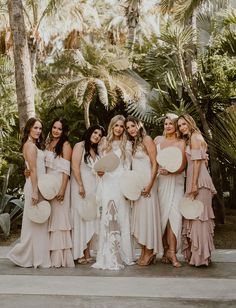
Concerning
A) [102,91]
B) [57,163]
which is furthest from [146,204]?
[102,91]

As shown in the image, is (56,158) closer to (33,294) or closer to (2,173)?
(33,294)

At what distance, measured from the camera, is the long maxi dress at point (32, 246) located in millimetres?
6555

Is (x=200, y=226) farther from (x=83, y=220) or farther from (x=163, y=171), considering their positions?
(x=83, y=220)

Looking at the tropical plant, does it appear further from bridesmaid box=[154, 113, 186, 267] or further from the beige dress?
bridesmaid box=[154, 113, 186, 267]

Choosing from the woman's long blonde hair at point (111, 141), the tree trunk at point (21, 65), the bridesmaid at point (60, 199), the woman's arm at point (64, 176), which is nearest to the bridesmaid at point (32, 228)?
the bridesmaid at point (60, 199)

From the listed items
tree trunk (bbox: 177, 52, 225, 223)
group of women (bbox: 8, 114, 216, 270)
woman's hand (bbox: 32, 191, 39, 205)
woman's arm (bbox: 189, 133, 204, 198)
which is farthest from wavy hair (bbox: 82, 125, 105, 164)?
tree trunk (bbox: 177, 52, 225, 223)

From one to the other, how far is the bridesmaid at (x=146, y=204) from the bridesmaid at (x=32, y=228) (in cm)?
120

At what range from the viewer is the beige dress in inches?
254

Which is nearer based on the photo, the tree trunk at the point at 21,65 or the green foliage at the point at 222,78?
the tree trunk at the point at 21,65

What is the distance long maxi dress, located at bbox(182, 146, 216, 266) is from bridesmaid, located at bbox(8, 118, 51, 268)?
6.09 ft

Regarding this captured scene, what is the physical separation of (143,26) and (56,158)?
105 feet

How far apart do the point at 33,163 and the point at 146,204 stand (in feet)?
5.21

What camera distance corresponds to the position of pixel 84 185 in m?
6.76

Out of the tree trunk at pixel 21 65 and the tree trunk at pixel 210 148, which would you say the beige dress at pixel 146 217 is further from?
the tree trunk at pixel 210 148
